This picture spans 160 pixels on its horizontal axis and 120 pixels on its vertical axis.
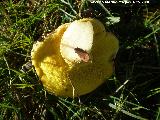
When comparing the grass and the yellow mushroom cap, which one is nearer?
the yellow mushroom cap

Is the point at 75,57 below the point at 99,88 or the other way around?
the other way around

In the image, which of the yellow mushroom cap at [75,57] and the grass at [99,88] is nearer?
the yellow mushroom cap at [75,57]

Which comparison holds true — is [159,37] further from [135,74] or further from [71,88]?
[71,88]

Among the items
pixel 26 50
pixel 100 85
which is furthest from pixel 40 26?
pixel 100 85

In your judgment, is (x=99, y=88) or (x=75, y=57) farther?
(x=99, y=88)
